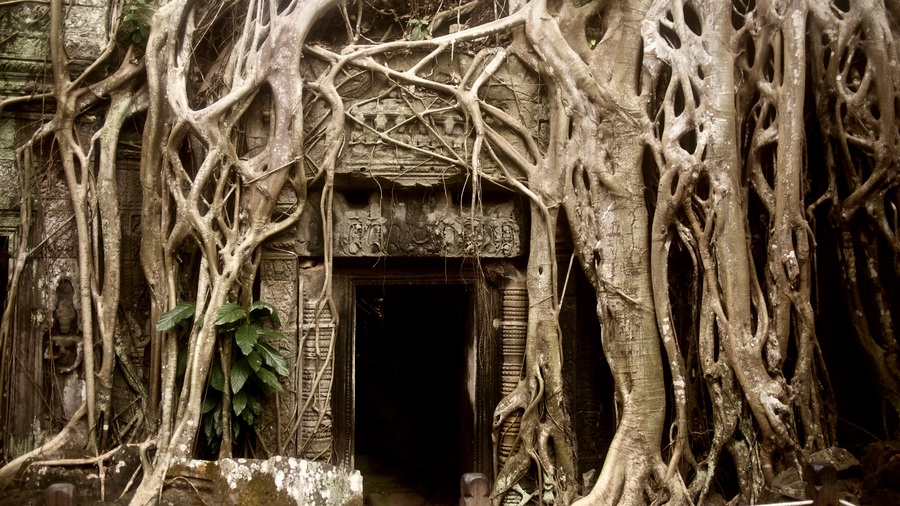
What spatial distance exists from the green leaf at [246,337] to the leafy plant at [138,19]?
1754 millimetres

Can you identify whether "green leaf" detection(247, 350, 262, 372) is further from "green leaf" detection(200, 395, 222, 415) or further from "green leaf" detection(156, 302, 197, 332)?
"green leaf" detection(156, 302, 197, 332)

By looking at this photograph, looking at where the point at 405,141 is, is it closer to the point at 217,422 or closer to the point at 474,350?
the point at 474,350

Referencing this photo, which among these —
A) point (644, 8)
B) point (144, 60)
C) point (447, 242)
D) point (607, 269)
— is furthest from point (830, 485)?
point (144, 60)

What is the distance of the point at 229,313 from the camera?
12.2ft

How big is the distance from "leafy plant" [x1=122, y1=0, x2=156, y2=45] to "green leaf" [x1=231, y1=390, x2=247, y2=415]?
206cm

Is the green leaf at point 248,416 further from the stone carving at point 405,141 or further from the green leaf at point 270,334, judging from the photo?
the stone carving at point 405,141

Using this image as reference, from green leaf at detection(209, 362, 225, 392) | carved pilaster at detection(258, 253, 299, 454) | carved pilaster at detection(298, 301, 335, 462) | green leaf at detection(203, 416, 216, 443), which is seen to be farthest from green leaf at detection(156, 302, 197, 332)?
carved pilaster at detection(298, 301, 335, 462)

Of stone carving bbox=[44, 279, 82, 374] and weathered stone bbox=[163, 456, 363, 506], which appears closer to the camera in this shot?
weathered stone bbox=[163, 456, 363, 506]

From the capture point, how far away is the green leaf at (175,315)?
12.4ft

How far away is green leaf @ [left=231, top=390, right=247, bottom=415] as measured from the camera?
380cm

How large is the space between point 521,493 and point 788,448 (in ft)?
4.52

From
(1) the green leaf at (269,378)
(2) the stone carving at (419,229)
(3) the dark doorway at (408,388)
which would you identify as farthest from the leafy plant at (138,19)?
(3) the dark doorway at (408,388)

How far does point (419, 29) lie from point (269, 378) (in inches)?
84.1

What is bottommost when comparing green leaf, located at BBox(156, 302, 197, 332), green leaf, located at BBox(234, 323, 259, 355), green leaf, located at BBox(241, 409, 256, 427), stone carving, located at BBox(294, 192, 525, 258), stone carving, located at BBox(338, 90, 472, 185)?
green leaf, located at BBox(241, 409, 256, 427)
